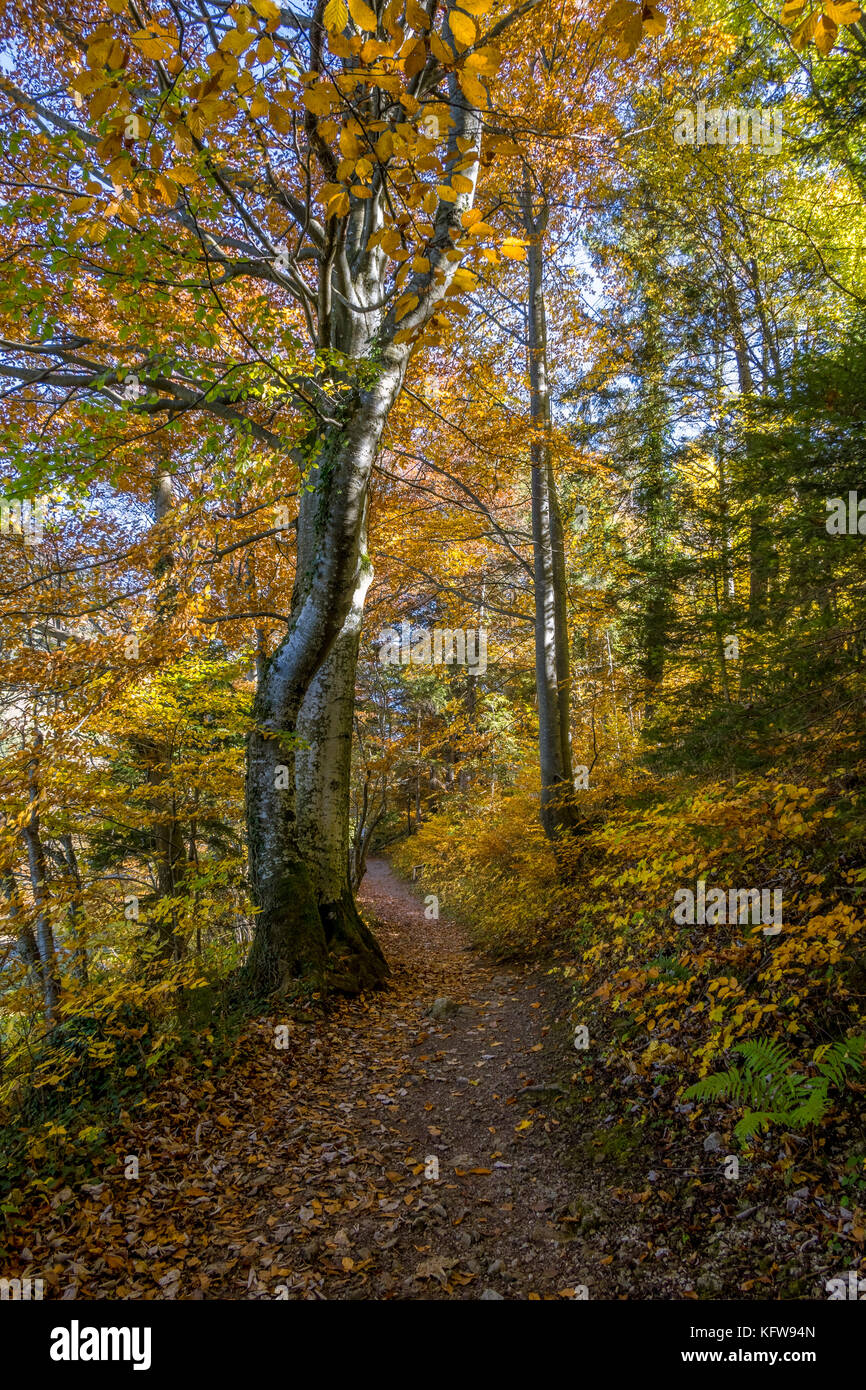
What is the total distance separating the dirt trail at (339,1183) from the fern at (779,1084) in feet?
3.40

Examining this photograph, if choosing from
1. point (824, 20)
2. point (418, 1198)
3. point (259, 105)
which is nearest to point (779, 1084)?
point (418, 1198)

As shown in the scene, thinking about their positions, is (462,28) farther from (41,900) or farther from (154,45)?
(41,900)

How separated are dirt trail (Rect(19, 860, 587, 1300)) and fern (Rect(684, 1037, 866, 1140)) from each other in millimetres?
1035

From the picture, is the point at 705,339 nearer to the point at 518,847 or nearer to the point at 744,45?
the point at 744,45

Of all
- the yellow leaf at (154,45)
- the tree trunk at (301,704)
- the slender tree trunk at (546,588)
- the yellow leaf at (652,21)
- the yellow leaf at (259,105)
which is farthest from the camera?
the slender tree trunk at (546,588)

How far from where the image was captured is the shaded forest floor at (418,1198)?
9.30 feet

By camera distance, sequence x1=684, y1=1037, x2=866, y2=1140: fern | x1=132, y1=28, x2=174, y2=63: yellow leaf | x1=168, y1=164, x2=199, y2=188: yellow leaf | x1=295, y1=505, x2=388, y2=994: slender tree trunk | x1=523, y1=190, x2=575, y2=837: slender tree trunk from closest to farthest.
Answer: x1=132, y1=28, x2=174, y2=63: yellow leaf, x1=168, y1=164, x2=199, y2=188: yellow leaf, x1=684, y1=1037, x2=866, y2=1140: fern, x1=295, y1=505, x2=388, y2=994: slender tree trunk, x1=523, y1=190, x2=575, y2=837: slender tree trunk

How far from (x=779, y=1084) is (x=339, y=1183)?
2.60 m

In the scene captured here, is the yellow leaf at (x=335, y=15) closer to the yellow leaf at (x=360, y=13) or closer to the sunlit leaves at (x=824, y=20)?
the yellow leaf at (x=360, y=13)

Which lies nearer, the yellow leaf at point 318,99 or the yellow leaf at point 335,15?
the yellow leaf at point 335,15

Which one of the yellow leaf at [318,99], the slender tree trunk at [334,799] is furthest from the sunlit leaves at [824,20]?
the slender tree trunk at [334,799]

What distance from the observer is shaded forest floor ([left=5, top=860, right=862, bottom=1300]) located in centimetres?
283

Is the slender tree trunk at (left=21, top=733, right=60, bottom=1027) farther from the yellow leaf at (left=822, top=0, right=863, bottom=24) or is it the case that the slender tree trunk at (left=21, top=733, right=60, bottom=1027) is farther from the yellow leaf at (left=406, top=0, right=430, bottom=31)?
the yellow leaf at (left=822, top=0, right=863, bottom=24)

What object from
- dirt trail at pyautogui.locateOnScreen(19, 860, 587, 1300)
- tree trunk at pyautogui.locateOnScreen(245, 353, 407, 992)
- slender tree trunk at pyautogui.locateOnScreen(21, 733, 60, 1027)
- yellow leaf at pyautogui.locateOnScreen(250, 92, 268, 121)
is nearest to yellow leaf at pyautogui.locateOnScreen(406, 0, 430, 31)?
yellow leaf at pyautogui.locateOnScreen(250, 92, 268, 121)
